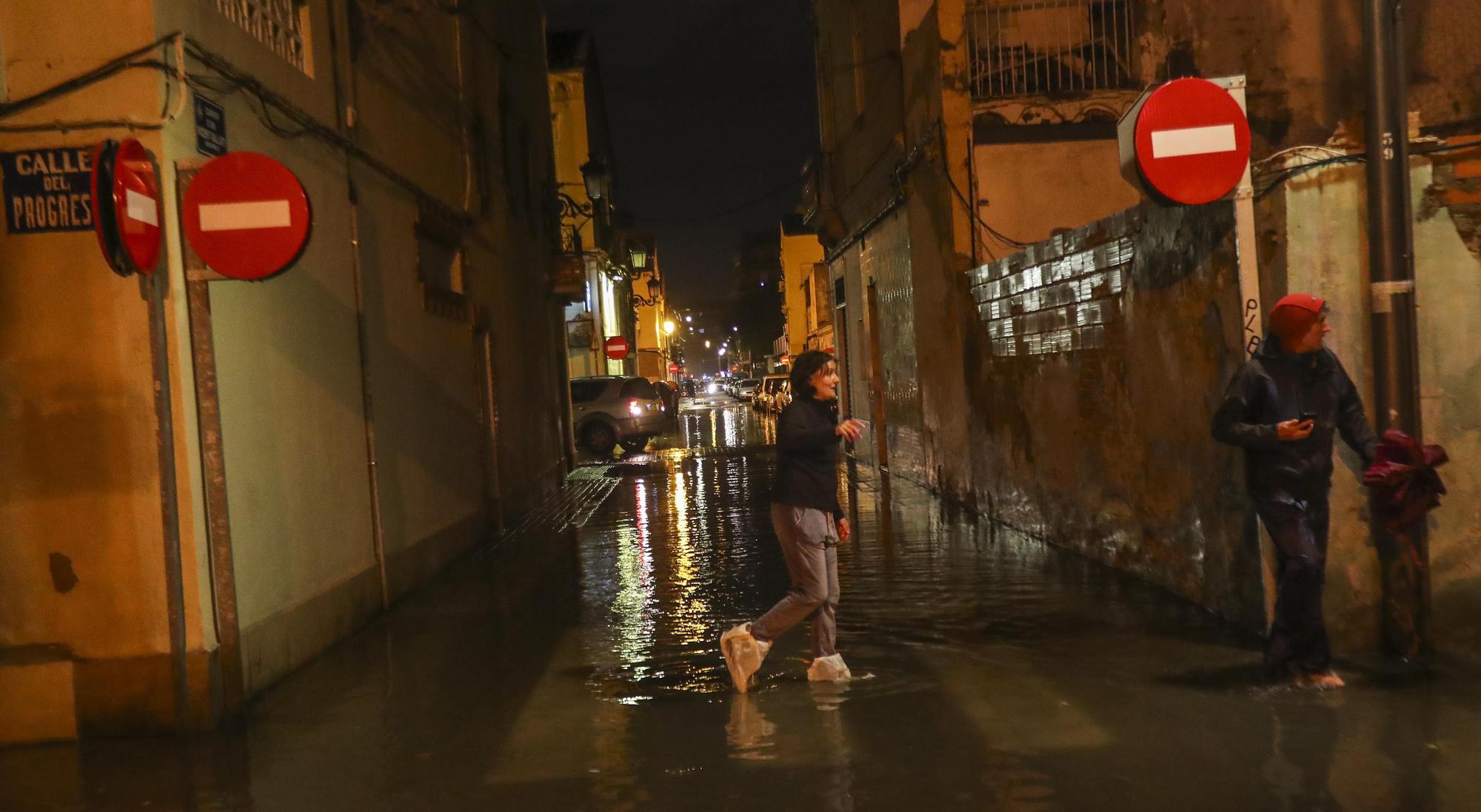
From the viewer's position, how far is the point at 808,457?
20.4ft

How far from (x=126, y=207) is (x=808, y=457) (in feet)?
11.2

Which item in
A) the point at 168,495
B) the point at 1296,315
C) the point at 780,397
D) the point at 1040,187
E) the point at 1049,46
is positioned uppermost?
the point at 1049,46

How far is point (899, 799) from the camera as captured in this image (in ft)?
15.1

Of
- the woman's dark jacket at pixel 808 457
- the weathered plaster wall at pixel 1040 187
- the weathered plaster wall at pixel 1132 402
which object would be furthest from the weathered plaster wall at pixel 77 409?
the weathered plaster wall at pixel 1040 187

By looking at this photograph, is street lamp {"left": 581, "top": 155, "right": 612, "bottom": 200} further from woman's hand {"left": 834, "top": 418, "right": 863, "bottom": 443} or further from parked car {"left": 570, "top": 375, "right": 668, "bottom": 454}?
woman's hand {"left": 834, "top": 418, "right": 863, "bottom": 443}

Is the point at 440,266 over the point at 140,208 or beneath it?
over

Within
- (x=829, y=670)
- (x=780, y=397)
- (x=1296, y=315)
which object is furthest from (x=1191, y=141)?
(x=780, y=397)

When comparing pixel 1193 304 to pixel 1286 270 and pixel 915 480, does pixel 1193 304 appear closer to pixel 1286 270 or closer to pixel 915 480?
pixel 1286 270

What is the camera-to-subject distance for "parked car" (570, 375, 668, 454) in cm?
2689

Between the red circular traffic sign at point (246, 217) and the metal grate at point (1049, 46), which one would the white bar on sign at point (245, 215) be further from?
the metal grate at point (1049, 46)

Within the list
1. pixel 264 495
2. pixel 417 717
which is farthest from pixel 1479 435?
pixel 264 495

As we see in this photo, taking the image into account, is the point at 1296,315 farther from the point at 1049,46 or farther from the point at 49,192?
the point at 1049,46

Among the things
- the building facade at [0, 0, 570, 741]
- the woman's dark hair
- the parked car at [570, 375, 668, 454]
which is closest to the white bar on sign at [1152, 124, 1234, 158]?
the woman's dark hair

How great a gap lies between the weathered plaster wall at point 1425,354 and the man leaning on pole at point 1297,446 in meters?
0.68
